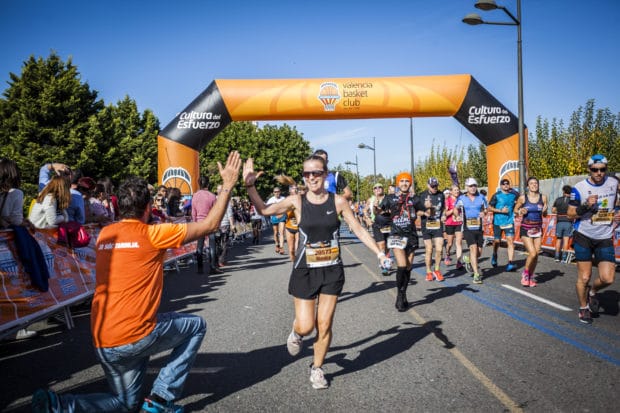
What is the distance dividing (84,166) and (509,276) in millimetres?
30575

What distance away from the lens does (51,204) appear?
646cm

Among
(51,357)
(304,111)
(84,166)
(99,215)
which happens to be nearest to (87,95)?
(84,166)

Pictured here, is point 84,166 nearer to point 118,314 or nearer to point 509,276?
point 509,276

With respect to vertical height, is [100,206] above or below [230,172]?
below

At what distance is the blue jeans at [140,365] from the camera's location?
113 inches

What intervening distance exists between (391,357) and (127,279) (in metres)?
2.82

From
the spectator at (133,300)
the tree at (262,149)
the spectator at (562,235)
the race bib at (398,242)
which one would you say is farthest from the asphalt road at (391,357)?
the tree at (262,149)

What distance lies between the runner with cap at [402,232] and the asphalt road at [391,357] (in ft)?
1.41

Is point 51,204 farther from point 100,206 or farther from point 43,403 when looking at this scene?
point 43,403

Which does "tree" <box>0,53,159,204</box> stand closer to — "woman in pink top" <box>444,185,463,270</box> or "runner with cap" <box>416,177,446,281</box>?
"woman in pink top" <box>444,185,463,270</box>

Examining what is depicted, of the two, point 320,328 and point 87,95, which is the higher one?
point 87,95

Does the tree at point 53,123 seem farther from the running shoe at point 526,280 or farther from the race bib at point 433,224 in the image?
the running shoe at point 526,280

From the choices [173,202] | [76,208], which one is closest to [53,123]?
[173,202]

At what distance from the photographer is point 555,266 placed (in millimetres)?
10828
